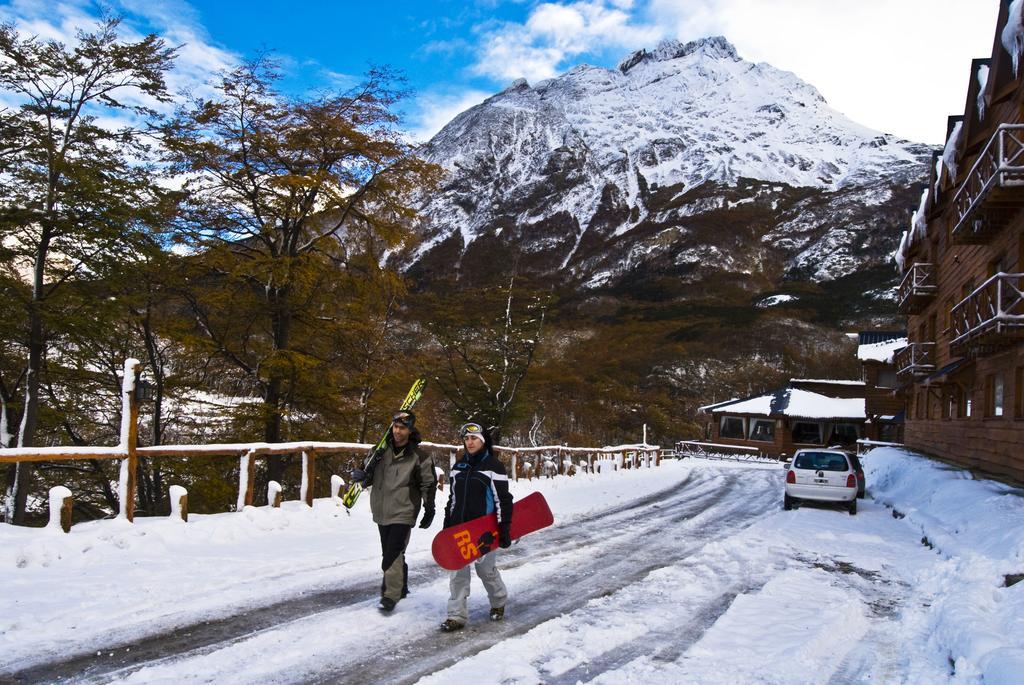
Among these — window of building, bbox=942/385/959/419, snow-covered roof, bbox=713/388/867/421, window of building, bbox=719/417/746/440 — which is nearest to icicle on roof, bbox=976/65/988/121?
window of building, bbox=942/385/959/419

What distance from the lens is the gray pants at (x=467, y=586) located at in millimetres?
5832

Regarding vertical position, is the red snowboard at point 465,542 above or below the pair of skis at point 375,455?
below

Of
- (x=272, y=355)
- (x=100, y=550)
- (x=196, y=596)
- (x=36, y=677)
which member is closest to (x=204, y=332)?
(x=272, y=355)

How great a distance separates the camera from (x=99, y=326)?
1477 cm

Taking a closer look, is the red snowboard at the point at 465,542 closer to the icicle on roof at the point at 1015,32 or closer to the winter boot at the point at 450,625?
the winter boot at the point at 450,625

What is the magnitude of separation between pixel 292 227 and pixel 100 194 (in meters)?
4.90

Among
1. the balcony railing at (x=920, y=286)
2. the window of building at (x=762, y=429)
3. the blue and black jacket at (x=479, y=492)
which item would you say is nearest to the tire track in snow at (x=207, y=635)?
the blue and black jacket at (x=479, y=492)

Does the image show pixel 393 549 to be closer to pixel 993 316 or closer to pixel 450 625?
pixel 450 625

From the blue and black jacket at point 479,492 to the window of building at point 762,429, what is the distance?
178 feet

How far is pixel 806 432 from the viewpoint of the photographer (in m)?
56.1

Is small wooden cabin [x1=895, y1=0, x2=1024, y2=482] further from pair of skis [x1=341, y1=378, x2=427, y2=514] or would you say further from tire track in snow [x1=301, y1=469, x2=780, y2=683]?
pair of skis [x1=341, y1=378, x2=427, y2=514]

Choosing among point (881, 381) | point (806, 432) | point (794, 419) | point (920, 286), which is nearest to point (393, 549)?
point (920, 286)

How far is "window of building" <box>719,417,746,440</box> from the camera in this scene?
2288 inches

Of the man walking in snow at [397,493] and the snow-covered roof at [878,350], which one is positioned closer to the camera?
the man walking in snow at [397,493]
